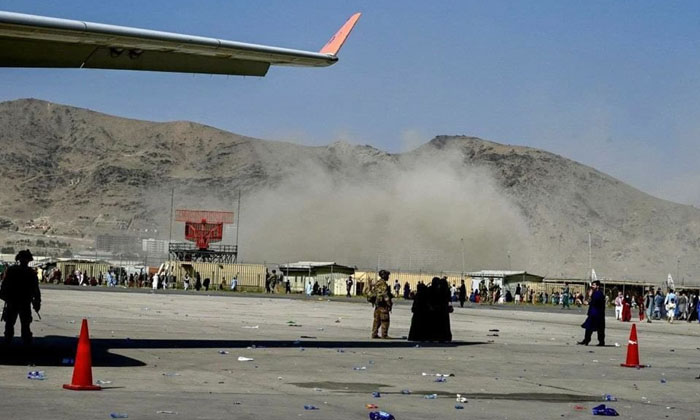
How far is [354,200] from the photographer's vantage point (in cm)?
19762

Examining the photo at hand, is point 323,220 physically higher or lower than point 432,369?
higher

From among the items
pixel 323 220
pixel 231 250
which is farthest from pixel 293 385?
pixel 323 220

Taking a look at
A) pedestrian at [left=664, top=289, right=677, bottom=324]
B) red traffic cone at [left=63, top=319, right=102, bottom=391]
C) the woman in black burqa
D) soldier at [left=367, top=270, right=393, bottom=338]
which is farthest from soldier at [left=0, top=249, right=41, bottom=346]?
pedestrian at [left=664, top=289, right=677, bottom=324]

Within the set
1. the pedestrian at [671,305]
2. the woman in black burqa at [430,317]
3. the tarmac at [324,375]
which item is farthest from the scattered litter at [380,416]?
the pedestrian at [671,305]

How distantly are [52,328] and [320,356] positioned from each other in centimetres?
900

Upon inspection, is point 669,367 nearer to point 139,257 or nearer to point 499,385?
point 499,385

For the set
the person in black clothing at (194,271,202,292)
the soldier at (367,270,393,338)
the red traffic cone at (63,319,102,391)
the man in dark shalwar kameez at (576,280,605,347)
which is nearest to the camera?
the red traffic cone at (63,319,102,391)

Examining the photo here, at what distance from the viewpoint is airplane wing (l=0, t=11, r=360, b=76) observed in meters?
20.1

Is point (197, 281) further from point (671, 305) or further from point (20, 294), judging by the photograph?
point (20, 294)

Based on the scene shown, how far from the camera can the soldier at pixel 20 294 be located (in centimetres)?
2128

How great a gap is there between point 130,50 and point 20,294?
5057 mm

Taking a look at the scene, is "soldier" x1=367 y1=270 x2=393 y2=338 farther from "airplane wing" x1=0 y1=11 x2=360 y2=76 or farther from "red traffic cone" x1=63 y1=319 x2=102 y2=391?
"red traffic cone" x1=63 y1=319 x2=102 y2=391

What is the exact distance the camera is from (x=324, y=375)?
19.4 meters

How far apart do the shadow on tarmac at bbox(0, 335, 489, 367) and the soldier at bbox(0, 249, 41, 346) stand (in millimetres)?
511
